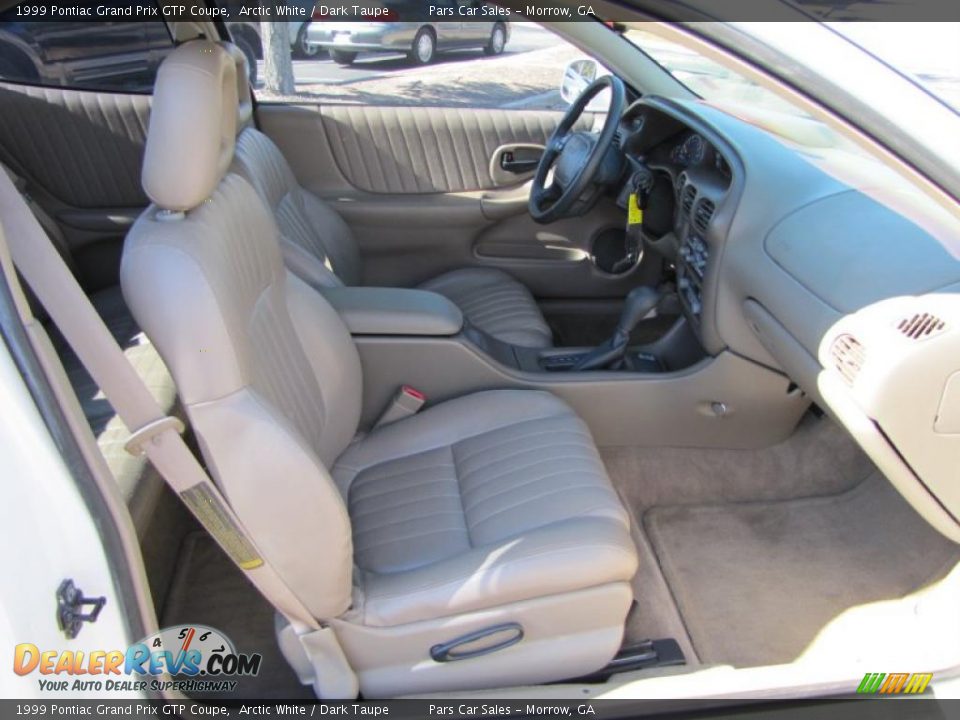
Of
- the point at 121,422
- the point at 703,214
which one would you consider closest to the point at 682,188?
the point at 703,214

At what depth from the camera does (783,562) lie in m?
1.84

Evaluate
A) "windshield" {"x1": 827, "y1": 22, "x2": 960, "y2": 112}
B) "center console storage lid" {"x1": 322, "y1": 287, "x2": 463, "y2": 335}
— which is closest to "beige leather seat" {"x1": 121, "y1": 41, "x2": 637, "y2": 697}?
"center console storage lid" {"x1": 322, "y1": 287, "x2": 463, "y2": 335}

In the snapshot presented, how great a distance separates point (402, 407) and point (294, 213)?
74 cm

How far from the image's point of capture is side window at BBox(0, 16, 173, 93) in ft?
8.52

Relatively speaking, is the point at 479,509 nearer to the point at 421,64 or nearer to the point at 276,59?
the point at 276,59

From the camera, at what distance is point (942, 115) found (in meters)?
1.08

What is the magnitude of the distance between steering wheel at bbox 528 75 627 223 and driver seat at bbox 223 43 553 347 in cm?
33

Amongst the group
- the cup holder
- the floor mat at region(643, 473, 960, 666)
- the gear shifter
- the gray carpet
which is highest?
the gear shifter

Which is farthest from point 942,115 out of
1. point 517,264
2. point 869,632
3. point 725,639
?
point 517,264

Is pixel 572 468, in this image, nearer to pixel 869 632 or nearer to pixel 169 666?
pixel 869 632

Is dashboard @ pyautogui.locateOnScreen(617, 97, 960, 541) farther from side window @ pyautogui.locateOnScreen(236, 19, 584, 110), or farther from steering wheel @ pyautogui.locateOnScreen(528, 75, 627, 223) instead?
side window @ pyautogui.locateOnScreen(236, 19, 584, 110)

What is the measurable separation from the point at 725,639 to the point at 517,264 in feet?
5.22

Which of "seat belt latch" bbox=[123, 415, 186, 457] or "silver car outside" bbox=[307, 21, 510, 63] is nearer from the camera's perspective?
"seat belt latch" bbox=[123, 415, 186, 457]

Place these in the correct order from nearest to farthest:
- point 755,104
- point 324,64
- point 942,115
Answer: point 942,115
point 755,104
point 324,64
